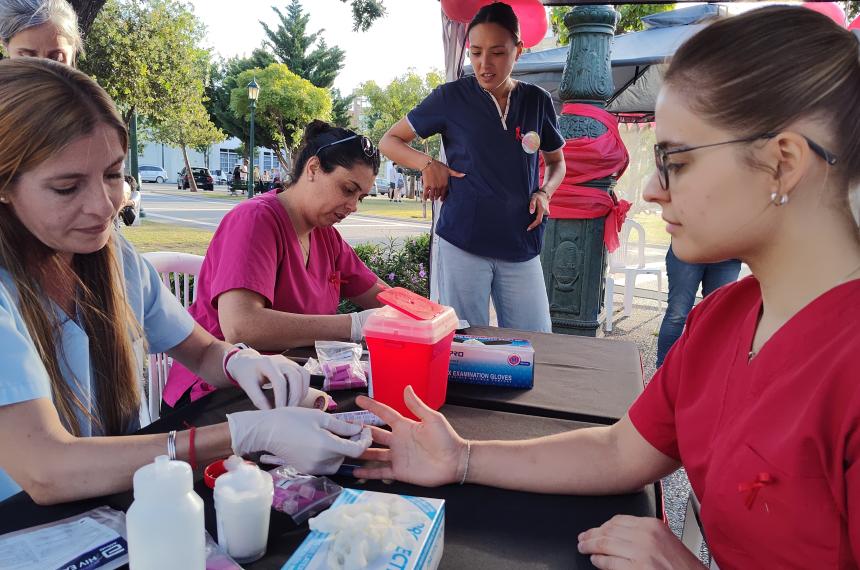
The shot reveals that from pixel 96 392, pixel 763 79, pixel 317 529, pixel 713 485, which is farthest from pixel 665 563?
pixel 96 392

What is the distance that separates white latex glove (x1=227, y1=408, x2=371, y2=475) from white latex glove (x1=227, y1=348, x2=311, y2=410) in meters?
0.26

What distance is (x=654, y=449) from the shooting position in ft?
3.89

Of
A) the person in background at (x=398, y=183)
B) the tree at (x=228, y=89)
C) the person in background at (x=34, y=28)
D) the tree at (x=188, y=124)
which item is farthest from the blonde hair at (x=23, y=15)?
the person in background at (x=398, y=183)

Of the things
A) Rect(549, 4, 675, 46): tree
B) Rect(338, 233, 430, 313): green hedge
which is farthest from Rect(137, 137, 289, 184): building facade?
Rect(338, 233, 430, 313): green hedge

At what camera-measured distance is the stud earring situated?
→ 2.88ft

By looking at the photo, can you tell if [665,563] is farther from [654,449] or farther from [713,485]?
[654,449]

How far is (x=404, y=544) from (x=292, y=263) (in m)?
1.54

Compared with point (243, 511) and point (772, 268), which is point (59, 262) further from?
point (772, 268)

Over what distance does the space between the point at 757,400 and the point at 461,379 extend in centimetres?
89

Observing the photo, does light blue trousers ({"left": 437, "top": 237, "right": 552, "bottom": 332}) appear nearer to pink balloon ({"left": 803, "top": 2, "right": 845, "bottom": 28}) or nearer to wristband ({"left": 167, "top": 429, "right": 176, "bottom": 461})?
pink balloon ({"left": 803, "top": 2, "right": 845, "bottom": 28})

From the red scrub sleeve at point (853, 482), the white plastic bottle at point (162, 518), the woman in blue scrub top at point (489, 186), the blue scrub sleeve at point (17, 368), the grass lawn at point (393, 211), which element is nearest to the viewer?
the white plastic bottle at point (162, 518)

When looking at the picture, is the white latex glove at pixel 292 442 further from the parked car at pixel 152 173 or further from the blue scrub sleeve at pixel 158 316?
the parked car at pixel 152 173

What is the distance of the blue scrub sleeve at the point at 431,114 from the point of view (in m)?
2.98

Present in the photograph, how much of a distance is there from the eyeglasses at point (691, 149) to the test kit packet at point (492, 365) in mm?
765
